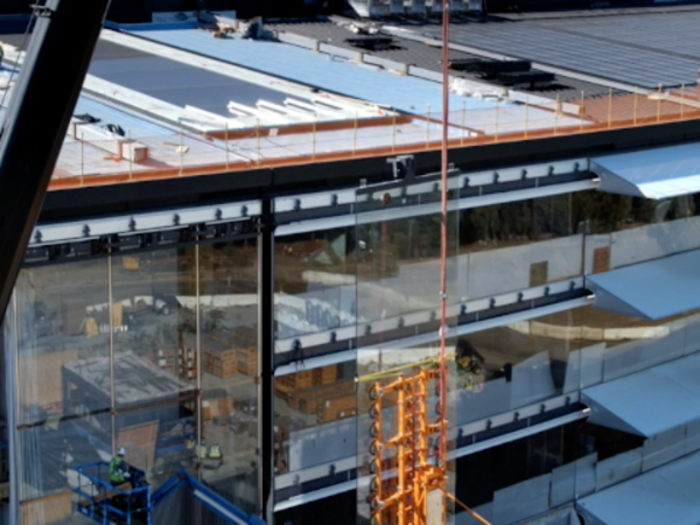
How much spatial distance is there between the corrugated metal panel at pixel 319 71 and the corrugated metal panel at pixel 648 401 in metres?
6.76

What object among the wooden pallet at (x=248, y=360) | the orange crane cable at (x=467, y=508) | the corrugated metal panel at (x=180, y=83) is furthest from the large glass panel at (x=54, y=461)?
the corrugated metal panel at (x=180, y=83)

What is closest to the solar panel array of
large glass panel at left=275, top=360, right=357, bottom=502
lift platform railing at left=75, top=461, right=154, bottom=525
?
large glass panel at left=275, top=360, right=357, bottom=502

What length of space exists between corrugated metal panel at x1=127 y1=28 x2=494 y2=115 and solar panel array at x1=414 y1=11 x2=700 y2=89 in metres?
4.72

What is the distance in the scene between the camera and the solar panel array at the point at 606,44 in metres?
36.0

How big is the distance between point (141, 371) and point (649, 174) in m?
11.4

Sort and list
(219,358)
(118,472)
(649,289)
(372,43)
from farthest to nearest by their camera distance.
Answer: (372,43)
(649,289)
(219,358)
(118,472)

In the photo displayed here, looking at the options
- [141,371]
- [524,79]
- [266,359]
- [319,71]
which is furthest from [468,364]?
[319,71]

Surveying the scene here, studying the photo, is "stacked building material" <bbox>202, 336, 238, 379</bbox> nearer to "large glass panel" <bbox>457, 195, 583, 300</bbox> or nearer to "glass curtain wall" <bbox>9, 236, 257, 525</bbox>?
"glass curtain wall" <bbox>9, 236, 257, 525</bbox>

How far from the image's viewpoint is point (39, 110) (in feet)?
38.1

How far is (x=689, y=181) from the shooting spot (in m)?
28.3

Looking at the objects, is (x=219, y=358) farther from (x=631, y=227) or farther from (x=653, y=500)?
(x=653, y=500)

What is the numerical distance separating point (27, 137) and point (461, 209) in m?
15.1

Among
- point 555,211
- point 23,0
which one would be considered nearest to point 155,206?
point 555,211

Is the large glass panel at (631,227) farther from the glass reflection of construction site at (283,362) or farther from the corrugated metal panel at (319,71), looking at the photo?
the corrugated metal panel at (319,71)
